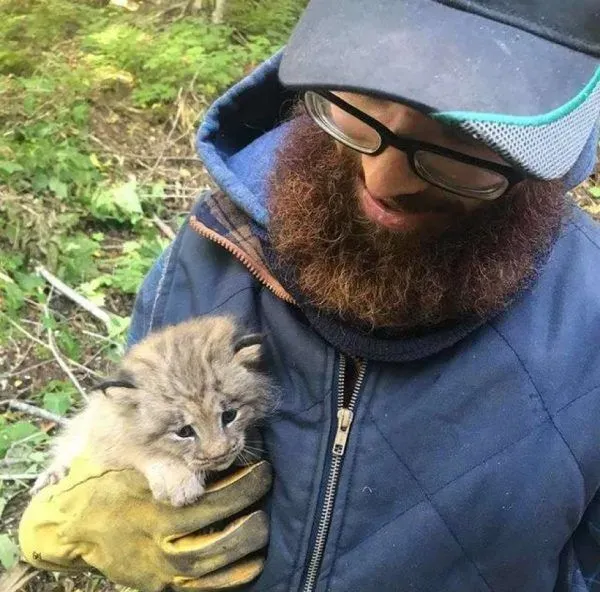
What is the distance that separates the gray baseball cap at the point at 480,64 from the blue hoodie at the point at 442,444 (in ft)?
2.12

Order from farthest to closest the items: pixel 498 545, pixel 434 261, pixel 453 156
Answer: pixel 498 545, pixel 434 261, pixel 453 156

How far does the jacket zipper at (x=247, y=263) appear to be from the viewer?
7.25ft

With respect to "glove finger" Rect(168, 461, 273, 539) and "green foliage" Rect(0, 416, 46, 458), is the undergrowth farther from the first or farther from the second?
"glove finger" Rect(168, 461, 273, 539)

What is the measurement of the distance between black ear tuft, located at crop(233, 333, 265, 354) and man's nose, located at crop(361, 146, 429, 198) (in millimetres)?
585

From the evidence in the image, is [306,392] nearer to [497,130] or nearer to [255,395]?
[255,395]

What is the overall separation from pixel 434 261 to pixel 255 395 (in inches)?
27.8

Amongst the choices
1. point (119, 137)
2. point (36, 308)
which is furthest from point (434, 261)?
point (119, 137)

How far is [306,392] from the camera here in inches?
87.4

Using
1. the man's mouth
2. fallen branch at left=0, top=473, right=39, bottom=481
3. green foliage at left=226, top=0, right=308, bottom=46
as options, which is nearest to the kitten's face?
the man's mouth

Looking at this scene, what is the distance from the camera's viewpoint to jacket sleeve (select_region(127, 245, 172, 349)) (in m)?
2.55

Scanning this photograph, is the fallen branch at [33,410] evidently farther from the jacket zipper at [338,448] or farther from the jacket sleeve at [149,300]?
the jacket zipper at [338,448]

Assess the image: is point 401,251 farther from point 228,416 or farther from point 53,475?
point 53,475

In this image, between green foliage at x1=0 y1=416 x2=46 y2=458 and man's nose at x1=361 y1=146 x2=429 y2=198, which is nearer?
man's nose at x1=361 y1=146 x2=429 y2=198

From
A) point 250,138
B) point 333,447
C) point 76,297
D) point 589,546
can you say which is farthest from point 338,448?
point 76,297
